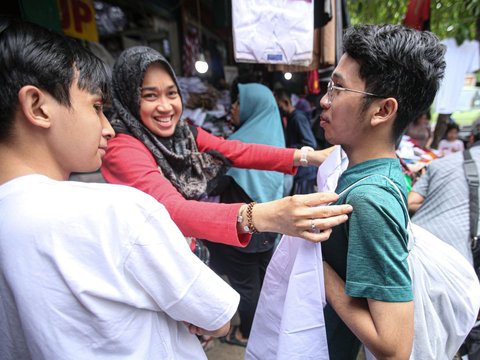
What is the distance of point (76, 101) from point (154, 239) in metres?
0.43

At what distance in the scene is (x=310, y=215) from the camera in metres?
0.87

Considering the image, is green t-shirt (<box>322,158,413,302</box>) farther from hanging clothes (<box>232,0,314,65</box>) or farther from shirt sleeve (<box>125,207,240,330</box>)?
hanging clothes (<box>232,0,314,65</box>)

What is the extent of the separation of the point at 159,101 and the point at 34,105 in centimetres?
82

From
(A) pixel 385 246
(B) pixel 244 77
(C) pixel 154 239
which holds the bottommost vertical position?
(A) pixel 385 246

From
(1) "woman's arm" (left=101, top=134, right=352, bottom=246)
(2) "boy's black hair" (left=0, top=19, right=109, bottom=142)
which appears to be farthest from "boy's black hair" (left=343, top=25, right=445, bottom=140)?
(2) "boy's black hair" (left=0, top=19, right=109, bottom=142)

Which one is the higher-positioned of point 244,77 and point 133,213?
point 244,77

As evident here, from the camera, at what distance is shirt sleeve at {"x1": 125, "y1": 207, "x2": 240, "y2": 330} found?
2.30ft

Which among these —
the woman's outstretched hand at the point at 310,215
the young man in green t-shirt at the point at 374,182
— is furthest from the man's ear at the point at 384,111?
the woman's outstretched hand at the point at 310,215

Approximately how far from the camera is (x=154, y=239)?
706 mm

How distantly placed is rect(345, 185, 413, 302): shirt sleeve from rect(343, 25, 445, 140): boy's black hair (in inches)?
14.9

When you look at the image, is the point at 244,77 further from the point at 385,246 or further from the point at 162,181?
the point at 385,246

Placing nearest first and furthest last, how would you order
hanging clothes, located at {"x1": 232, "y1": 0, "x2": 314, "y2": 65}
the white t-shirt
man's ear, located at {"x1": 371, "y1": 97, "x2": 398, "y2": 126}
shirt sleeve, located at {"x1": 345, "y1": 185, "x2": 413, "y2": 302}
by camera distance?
1. the white t-shirt
2. shirt sleeve, located at {"x1": 345, "y1": 185, "x2": 413, "y2": 302}
3. man's ear, located at {"x1": 371, "y1": 97, "x2": 398, "y2": 126}
4. hanging clothes, located at {"x1": 232, "y1": 0, "x2": 314, "y2": 65}

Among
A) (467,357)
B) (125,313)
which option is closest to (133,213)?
(125,313)

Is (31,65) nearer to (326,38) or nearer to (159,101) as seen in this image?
(159,101)
